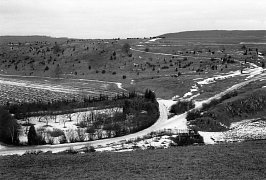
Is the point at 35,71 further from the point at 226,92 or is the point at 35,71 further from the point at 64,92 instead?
the point at 226,92

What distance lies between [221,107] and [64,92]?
30.3m

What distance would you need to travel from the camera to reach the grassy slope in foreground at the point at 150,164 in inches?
1003

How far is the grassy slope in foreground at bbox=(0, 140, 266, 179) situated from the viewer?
25.5m

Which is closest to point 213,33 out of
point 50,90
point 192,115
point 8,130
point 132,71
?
point 132,71

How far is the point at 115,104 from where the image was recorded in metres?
55.1

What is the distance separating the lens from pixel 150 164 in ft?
92.1

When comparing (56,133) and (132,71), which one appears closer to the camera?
(56,133)

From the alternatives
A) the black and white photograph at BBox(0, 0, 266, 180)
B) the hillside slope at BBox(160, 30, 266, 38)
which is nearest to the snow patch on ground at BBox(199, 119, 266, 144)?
the black and white photograph at BBox(0, 0, 266, 180)

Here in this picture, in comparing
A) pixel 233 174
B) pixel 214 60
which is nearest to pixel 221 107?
pixel 233 174

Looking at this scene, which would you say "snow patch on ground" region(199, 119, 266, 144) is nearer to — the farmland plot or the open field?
the open field

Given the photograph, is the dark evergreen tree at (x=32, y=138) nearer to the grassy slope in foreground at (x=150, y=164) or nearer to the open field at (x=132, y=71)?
the grassy slope in foreground at (x=150, y=164)

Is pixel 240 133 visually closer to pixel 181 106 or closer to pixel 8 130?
pixel 181 106

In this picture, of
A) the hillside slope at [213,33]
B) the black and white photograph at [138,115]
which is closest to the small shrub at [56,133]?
the black and white photograph at [138,115]

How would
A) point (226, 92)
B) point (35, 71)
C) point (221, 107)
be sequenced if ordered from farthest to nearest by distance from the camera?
point (35, 71)
point (226, 92)
point (221, 107)
